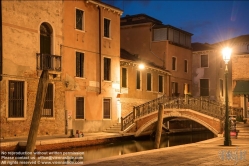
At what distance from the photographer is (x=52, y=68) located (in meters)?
20.7

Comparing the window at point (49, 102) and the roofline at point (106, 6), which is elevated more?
the roofline at point (106, 6)

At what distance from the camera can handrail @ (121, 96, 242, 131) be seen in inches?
926

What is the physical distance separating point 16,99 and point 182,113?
10323mm

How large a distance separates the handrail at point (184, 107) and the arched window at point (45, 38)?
6585 millimetres

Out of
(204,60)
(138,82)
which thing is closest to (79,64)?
(138,82)

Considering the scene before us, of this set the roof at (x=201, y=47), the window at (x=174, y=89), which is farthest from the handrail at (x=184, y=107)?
the roof at (x=201, y=47)

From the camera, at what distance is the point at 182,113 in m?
24.4

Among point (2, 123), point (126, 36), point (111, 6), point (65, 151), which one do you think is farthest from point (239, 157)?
point (126, 36)

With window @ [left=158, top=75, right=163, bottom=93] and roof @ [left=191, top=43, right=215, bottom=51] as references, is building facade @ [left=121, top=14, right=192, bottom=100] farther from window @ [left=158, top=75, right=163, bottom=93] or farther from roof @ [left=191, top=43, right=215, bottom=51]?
roof @ [left=191, top=43, right=215, bottom=51]

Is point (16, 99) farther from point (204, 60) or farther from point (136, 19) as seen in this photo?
point (204, 60)

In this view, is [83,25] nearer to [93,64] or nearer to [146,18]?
[93,64]

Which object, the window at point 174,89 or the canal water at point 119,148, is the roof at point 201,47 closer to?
the window at point 174,89

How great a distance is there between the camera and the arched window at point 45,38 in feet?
68.7

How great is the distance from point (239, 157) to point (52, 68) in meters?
11.7
